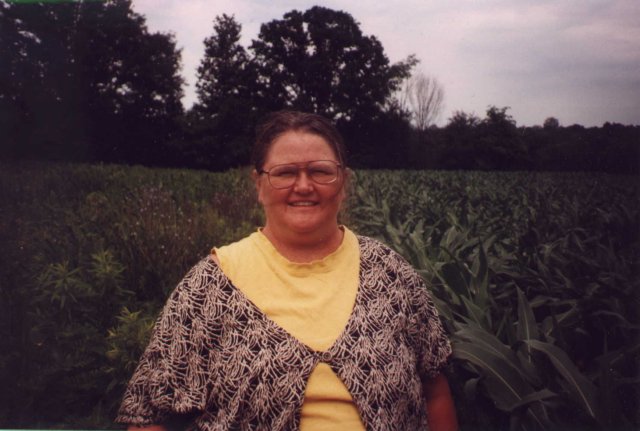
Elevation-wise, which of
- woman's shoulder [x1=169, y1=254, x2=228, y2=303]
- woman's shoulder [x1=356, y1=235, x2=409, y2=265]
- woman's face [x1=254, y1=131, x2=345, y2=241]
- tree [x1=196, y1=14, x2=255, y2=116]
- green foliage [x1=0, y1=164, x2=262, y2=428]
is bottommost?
green foliage [x1=0, y1=164, x2=262, y2=428]

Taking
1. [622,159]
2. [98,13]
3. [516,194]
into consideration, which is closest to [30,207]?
[98,13]

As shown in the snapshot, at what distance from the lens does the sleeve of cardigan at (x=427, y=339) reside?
1.68 m

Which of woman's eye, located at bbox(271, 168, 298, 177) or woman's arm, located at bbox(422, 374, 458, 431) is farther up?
woman's eye, located at bbox(271, 168, 298, 177)

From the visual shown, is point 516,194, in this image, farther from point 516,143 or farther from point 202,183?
point 202,183

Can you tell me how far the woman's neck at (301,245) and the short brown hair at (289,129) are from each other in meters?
0.22

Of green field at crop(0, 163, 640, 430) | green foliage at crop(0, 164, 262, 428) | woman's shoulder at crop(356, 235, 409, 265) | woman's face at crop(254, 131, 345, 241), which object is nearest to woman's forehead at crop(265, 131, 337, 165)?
woman's face at crop(254, 131, 345, 241)

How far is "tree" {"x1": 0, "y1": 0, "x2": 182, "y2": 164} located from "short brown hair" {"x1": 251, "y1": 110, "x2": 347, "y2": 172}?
3.01 ft

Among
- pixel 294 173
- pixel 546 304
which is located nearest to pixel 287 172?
pixel 294 173

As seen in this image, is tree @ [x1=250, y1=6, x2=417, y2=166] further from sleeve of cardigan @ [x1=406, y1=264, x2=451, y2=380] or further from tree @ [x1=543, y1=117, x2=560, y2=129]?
sleeve of cardigan @ [x1=406, y1=264, x2=451, y2=380]

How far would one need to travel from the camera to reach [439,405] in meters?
1.73

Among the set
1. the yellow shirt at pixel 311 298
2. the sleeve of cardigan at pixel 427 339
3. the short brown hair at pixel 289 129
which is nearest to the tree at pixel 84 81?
the short brown hair at pixel 289 129

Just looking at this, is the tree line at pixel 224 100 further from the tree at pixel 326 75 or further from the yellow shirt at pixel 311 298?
the yellow shirt at pixel 311 298

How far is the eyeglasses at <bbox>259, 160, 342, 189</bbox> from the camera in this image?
1580mm

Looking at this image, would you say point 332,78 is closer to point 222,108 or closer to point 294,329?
point 222,108
